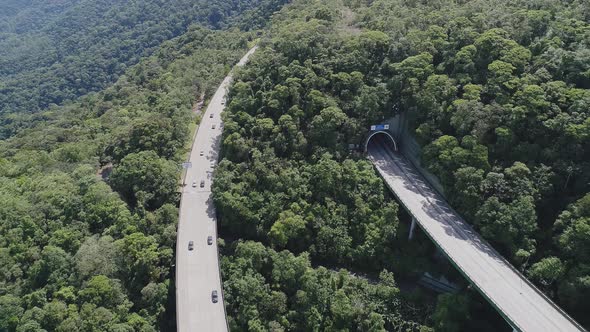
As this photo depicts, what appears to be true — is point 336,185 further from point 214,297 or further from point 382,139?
point 214,297

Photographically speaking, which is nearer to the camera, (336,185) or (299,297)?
(299,297)

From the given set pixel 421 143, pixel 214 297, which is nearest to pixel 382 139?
pixel 421 143

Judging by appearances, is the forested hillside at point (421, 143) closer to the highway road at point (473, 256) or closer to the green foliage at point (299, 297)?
the green foliage at point (299, 297)

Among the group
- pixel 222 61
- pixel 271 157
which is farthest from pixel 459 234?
pixel 222 61

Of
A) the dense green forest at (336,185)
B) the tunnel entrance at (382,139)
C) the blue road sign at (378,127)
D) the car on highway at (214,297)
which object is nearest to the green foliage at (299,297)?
the dense green forest at (336,185)

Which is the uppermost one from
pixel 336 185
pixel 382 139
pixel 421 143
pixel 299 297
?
pixel 421 143

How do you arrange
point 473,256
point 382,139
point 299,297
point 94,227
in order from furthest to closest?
point 382,139 → point 94,227 → point 473,256 → point 299,297

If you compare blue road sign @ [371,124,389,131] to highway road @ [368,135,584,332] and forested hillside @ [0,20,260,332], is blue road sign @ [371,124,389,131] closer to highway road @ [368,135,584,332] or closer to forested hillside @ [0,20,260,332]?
highway road @ [368,135,584,332]
